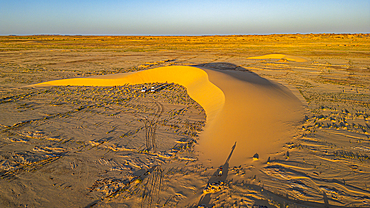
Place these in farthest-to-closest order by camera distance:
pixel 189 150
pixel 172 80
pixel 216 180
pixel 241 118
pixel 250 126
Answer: pixel 172 80 → pixel 241 118 → pixel 250 126 → pixel 189 150 → pixel 216 180

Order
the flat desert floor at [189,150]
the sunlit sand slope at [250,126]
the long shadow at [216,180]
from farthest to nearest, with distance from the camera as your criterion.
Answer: the sunlit sand slope at [250,126] → the flat desert floor at [189,150] → the long shadow at [216,180]

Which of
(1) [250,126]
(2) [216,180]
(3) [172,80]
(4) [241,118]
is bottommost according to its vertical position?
(2) [216,180]

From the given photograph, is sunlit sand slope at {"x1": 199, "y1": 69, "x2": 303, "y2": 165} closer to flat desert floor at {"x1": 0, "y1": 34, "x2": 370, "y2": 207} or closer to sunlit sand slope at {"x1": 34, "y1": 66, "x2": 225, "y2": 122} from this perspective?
flat desert floor at {"x1": 0, "y1": 34, "x2": 370, "y2": 207}

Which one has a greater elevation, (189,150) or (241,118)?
(241,118)

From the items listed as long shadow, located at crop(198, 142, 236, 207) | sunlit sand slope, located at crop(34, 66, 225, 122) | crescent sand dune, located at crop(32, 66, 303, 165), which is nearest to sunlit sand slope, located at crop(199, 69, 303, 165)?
crescent sand dune, located at crop(32, 66, 303, 165)

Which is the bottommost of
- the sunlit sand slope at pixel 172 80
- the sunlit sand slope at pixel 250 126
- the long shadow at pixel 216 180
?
the long shadow at pixel 216 180

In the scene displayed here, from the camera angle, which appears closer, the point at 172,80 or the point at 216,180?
the point at 216,180

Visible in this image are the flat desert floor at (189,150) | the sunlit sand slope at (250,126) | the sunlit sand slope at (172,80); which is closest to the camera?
the flat desert floor at (189,150)

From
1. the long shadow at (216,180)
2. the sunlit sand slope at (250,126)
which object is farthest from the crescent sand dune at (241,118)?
the long shadow at (216,180)

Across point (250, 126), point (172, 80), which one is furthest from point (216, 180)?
point (172, 80)

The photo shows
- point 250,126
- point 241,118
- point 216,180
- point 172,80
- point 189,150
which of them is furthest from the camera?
point 172,80

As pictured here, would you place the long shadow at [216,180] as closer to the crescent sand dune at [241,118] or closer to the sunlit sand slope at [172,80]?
the crescent sand dune at [241,118]

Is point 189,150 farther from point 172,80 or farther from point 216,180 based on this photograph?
point 172,80

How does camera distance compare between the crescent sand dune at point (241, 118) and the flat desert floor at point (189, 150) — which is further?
the crescent sand dune at point (241, 118)
